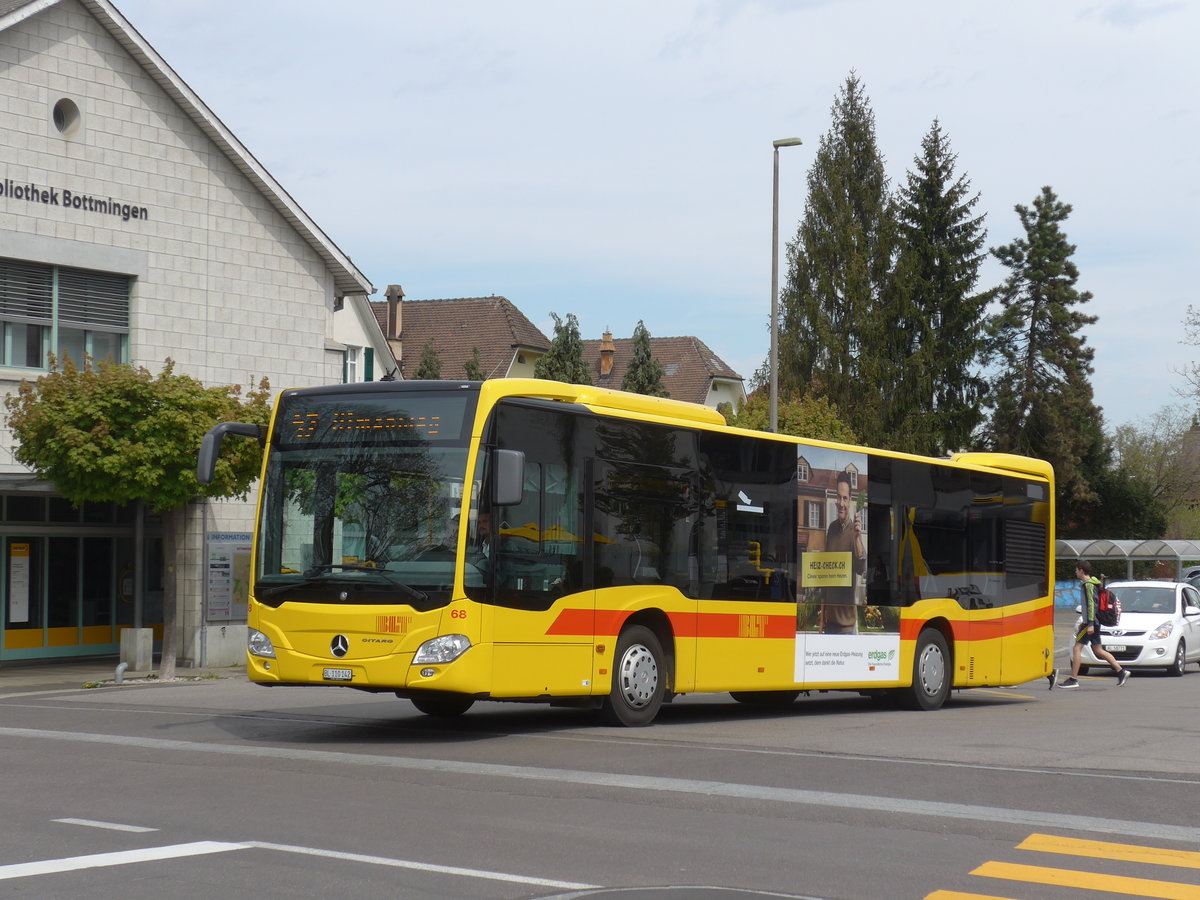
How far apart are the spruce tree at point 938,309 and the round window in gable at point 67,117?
42.5 meters

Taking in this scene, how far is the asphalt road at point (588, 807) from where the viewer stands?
714 centimetres

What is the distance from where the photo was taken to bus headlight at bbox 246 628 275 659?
42.8 ft

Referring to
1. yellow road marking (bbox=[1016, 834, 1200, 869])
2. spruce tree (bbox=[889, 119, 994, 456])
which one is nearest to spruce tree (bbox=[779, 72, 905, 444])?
spruce tree (bbox=[889, 119, 994, 456])

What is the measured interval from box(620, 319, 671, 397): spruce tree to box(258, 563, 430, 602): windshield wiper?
155 ft

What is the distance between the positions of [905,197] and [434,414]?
182 feet

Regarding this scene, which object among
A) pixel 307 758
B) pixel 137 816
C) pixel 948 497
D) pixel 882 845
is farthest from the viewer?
pixel 948 497

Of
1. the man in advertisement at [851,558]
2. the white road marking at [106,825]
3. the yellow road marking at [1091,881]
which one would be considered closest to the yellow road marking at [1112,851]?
the yellow road marking at [1091,881]

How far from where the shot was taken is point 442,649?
12312 millimetres

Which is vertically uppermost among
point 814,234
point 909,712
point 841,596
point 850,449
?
point 814,234

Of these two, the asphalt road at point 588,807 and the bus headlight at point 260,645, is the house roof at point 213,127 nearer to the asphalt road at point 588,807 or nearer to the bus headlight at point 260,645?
the asphalt road at point 588,807

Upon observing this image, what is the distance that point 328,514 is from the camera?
510 inches

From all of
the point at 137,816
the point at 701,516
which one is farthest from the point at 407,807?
the point at 701,516

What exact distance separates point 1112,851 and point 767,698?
10231 millimetres

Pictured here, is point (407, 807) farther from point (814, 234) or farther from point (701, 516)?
point (814, 234)
